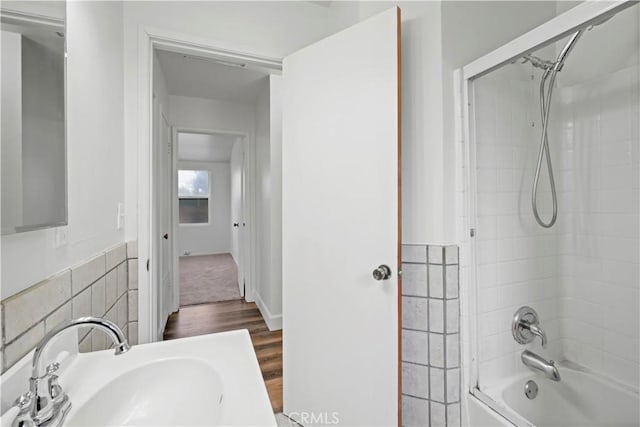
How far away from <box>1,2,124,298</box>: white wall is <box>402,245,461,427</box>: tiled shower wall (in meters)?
1.27

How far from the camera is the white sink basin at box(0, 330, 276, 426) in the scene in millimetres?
611

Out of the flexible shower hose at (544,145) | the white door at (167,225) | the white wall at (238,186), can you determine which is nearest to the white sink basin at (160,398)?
the flexible shower hose at (544,145)

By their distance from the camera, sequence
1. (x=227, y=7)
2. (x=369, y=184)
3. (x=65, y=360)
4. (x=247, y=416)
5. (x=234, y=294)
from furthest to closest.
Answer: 1. (x=234, y=294)
2. (x=227, y=7)
3. (x=369, y=184)
4. (x=65, y=360)
5. (x=247, y=416)

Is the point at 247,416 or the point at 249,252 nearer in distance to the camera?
the point at 247,416

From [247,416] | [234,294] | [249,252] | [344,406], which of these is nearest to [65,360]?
[247,416]

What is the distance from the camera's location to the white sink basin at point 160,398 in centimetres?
68

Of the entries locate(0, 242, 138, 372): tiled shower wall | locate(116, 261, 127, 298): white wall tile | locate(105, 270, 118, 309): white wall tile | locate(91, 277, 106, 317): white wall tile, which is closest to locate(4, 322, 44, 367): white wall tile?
locate(0, 242, 138, 372): tiled shower wall

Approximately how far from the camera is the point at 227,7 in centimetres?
160

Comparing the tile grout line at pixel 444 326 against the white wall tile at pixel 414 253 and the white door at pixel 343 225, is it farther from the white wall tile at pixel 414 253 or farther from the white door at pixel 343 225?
the white door at pixel 343 225

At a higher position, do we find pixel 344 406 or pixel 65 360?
pixel 65 360

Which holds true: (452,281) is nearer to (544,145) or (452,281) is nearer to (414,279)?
(414,279)

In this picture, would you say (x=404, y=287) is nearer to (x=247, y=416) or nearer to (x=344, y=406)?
(x=344, y=406)

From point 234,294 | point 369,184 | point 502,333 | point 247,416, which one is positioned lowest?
point 234,294

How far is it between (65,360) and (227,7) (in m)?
1.74
